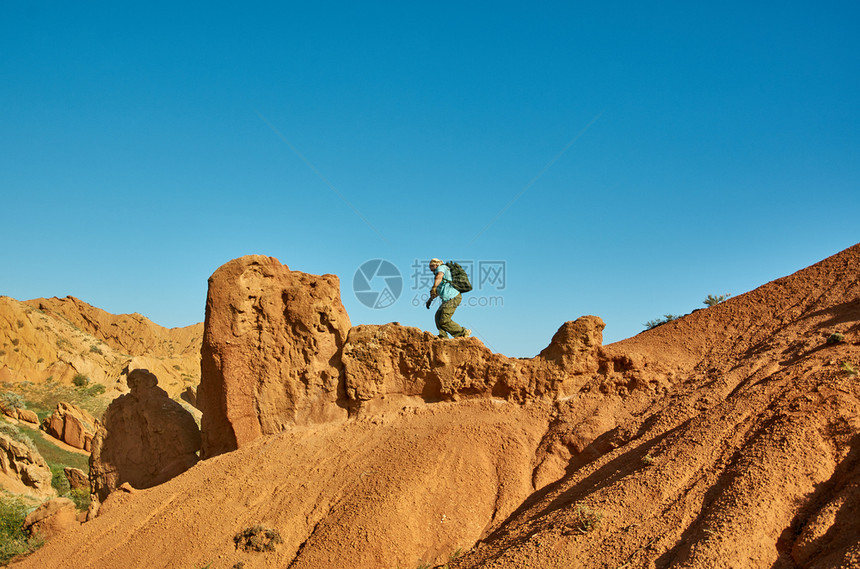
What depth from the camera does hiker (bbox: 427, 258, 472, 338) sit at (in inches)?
443

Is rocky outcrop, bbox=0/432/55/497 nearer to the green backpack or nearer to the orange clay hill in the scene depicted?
the orange clay hill

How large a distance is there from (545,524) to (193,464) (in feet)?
A: 24.6

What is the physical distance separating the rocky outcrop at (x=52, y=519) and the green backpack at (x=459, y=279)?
781 cm

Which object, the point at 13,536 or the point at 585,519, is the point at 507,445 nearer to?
the point at 585,519

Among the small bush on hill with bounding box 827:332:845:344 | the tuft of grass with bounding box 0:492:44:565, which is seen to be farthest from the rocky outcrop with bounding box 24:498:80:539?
the small bush on hill with bounding box 827:332:845:344

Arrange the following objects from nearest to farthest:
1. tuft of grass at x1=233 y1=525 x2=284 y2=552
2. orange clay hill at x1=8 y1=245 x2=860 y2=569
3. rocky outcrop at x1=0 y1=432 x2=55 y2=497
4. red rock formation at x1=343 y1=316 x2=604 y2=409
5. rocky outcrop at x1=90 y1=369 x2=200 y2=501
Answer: orange clay hill at x1=8 y1=245 x2=860 y2=569 → tuft of grass at x1=233 y1=525 x2=284 y2=552 → red rock formation at x1=343 y1=316 x2=604 y2=409 → rocky outcrop at x1=90 y1=369 x2=200 y2=501 → rocky outcrop at x1=0 y1=432 x2=55 y2=497

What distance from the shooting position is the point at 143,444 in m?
12.8

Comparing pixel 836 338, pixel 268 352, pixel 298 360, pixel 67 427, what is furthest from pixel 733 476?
pixel 67 427

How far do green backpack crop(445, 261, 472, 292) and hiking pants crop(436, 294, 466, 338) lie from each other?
172 mm

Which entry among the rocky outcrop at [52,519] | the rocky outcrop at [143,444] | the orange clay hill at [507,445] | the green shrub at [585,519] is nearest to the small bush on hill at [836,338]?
the orange clay hill at [507,445]

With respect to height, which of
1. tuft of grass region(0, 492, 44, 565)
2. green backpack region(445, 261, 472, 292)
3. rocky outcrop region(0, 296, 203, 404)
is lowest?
tuft of grass region(0, 492, 44, 565)

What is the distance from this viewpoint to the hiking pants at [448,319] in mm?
11328

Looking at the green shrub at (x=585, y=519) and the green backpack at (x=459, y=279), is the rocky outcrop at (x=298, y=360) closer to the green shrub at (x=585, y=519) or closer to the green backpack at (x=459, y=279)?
the green backpack at (x=459, y=279)

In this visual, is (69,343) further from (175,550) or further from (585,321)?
(585,321)
